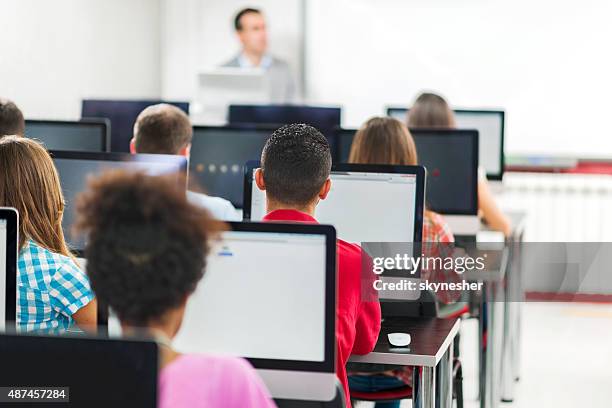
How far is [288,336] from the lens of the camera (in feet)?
6.52

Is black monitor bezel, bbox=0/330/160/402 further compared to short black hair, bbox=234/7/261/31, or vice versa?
short black hair, bbox=234/7/261/31

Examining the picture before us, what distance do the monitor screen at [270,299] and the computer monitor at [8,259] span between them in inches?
12.6

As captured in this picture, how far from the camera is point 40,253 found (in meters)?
2.29

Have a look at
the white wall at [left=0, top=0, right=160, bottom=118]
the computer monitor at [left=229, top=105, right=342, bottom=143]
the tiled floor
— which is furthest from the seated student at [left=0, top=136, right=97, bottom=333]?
the white wall at [left=0, top=0, right=160, bottom=118]

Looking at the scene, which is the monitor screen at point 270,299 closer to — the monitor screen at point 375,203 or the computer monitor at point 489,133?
the monitor screen at point 375,203

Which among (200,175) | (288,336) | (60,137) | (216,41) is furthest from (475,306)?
(216,41)

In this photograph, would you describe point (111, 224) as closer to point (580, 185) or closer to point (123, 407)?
point (123, 407)

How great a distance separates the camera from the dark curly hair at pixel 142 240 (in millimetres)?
1228

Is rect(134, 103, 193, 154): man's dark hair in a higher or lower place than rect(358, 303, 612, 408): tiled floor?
higher

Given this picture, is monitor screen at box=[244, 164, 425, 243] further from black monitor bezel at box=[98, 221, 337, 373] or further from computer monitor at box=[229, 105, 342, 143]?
computer monitor at box=[229, 105, 342, 143]

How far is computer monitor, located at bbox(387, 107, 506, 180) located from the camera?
17.2 feet

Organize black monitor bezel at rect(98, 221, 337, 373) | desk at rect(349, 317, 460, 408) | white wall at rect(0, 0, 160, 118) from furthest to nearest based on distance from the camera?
white wall at rect(0, 0, 160, 118) < desk at rect(349, 317, 460, 408) < black monitor bezel at rect(98, 221, 337, 373)

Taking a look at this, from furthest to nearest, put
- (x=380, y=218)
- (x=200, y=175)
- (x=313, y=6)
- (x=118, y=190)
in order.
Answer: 1. (x=313, y=6)
2. (x=200, y=175)
3. (x=380, y=218)
4. (x=118, y=190)

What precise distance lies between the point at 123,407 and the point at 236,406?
5.7 inches
